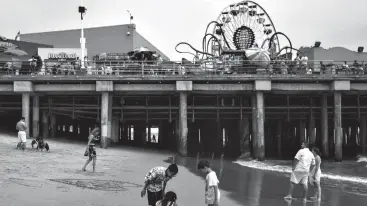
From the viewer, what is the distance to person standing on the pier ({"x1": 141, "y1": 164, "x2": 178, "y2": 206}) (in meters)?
9.57

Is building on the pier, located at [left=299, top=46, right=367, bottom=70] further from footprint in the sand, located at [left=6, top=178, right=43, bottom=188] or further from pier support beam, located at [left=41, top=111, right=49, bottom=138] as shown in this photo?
footprint in the sand, located at [left=6, top=178, right=43, bottom=188]

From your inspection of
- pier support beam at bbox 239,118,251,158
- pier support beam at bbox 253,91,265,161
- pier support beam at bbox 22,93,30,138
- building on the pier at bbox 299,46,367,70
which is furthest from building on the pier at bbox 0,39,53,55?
building on the pier at bbox 299,46,367,70

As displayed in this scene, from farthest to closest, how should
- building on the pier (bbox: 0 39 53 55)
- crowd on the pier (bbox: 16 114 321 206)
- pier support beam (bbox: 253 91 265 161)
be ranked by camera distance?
building on the pier (bbox: 0 39 53 55) < pier support beam (bbox: 253 91 265 161) < crowd on the pier (bbox: 16 114 321 206)

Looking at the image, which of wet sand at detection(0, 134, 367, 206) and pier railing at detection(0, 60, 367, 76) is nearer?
wet sand at detection(0, 134, 367, 206)

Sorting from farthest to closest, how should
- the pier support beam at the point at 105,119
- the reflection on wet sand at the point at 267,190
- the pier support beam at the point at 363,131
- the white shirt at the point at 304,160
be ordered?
the pier support beam at the point at 363,131 → the pier support beam at the point at 105,119 → the reflection on wet sand at the point at 267,190 → the white shirt at the point at 304,160

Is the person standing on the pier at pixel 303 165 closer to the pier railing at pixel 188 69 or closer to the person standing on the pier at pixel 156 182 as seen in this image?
the person standing on the pier at pixel 156 182

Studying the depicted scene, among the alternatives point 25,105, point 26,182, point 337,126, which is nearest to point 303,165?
point 26,182

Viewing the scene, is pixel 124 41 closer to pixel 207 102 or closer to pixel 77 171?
pixel 207 102

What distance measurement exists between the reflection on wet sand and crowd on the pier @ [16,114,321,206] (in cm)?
55

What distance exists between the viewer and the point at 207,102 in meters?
36.2

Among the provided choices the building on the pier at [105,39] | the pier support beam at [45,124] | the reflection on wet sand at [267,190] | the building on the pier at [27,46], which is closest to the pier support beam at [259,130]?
the reflection on wet sand at [267,190]

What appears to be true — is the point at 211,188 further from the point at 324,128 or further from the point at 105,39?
the point at 105,39

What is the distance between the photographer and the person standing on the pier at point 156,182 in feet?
31.4

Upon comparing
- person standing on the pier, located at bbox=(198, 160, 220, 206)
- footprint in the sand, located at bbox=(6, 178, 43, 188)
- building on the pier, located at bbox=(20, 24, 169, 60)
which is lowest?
footprint in the sand, located at bbox=(6, 178, 43, 188)
